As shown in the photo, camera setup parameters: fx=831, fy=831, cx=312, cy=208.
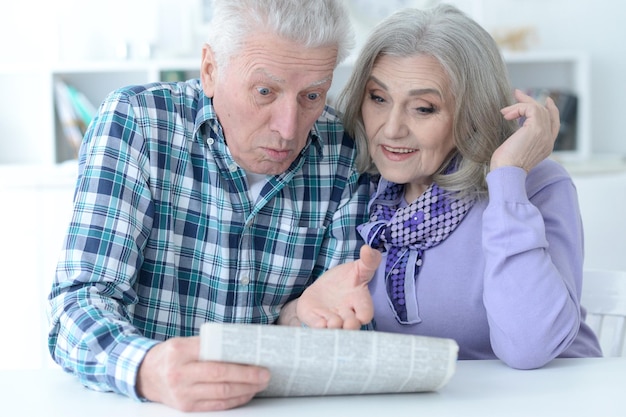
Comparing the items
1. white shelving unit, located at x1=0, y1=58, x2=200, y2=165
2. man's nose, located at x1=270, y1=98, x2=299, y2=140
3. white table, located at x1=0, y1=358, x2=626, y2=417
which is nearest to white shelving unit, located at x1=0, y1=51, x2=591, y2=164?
white shelving unit, located at x1=0, y1=58, x2=200, y2=165

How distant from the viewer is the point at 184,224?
151 cm

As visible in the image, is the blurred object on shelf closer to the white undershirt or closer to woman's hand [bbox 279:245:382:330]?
the white undershirt

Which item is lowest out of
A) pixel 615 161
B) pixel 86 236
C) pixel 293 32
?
pixel 615 161

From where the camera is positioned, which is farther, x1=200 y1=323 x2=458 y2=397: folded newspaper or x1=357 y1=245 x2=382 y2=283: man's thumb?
x1=357 y1=245 x2=382 y2=283: man's thumb

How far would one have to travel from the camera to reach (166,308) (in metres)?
1.51

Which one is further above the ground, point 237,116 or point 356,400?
point 237,116

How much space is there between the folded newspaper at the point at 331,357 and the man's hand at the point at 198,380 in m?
0.02

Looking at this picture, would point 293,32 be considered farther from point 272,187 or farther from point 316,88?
point 272,187

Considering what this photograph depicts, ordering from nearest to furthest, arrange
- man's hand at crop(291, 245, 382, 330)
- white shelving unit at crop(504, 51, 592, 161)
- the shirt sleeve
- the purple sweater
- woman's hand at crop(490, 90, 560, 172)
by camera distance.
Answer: the shirt sleeve, man's hand at crop(291, 245, 382, 330), the purple sweater, woman's hand at crop(490, 90, 560, 172), white shelving unit at crop(504, 51, 592, 161)

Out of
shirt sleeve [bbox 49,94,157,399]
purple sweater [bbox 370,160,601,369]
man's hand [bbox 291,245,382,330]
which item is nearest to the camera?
shirt sleeve [bbox 49,94,157,399]

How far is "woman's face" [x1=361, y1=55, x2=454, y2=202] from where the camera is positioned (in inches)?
61.3

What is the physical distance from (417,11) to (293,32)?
303 mm

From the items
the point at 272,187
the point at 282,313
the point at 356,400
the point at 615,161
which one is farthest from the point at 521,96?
the point at 615,161

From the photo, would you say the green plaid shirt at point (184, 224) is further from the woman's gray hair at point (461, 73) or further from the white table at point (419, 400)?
the woman's gray hair at point (461, 73)
